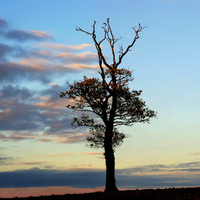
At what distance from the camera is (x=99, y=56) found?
34.2 m

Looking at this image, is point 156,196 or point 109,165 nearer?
point 156,196

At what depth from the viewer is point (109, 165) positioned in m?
30.8

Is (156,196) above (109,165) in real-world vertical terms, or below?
below

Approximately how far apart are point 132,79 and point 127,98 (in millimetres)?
1991

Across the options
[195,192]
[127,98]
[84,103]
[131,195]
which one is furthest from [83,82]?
[195,192]

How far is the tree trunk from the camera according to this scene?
30389 millimetres

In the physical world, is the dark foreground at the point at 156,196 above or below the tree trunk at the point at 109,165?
below

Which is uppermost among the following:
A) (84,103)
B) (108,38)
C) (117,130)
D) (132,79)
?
(108,38)

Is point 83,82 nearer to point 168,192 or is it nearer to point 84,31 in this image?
point 84,31

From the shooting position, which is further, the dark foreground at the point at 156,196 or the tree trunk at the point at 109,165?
the tree trunk at the point at 109,165

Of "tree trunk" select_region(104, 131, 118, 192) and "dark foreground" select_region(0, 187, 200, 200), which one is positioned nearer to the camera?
"dark foreground" select_region(0, 187, 200, 200)

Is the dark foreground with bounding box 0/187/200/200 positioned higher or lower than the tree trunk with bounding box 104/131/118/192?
lower

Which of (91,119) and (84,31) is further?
(84,31)

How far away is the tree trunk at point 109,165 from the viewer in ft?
99.7
